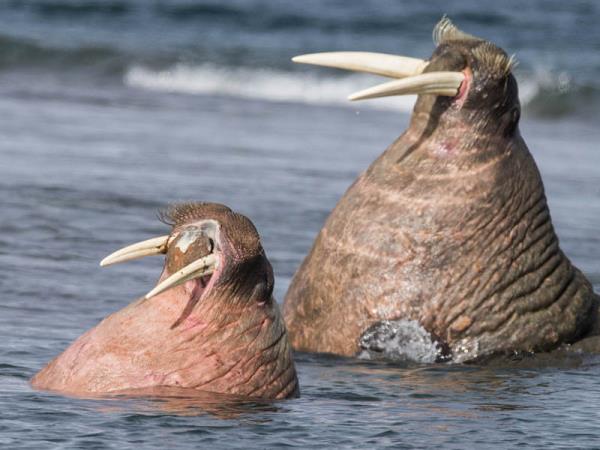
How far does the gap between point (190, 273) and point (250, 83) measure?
2097cm

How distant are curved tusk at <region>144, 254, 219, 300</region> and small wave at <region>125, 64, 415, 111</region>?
60.0 feet

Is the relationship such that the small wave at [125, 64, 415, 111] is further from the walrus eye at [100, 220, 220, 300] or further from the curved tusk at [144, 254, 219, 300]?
the curved tusk at [144, 254, 219, 300]

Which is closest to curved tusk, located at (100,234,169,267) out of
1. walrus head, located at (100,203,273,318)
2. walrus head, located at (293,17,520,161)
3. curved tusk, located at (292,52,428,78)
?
walrus head, located at (100,203,273,318)

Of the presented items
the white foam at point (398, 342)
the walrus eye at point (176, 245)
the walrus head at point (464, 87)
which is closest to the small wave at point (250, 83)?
the walrus head at point (464, 87)

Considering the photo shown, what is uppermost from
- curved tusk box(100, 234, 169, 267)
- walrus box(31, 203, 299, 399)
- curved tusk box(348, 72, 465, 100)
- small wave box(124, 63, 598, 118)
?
small wave box(124, 63, 598, 118)

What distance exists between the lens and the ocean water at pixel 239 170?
269 inches

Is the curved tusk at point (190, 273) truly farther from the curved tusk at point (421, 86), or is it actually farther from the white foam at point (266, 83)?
the white foam at point (266, 83)

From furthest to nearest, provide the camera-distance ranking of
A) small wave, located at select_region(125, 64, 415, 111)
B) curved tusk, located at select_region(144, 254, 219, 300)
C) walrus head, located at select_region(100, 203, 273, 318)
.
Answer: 1. small wave, located at select_region(125, 64, 415, 111)
2. walrus head, located at select_region(100, 203, 273, 318)
3. curved tusk, located at select_region(144, 254, 219, 300)

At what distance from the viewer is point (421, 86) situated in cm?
835

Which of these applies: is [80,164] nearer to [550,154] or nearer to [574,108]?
[550,154]

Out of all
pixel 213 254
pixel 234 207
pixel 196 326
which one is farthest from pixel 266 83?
pixel 213 254

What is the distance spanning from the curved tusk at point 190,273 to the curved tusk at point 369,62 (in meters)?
1.72

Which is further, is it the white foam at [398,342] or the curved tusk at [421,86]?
the white foam at [398,342]

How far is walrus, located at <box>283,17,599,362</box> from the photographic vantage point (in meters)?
8.73
